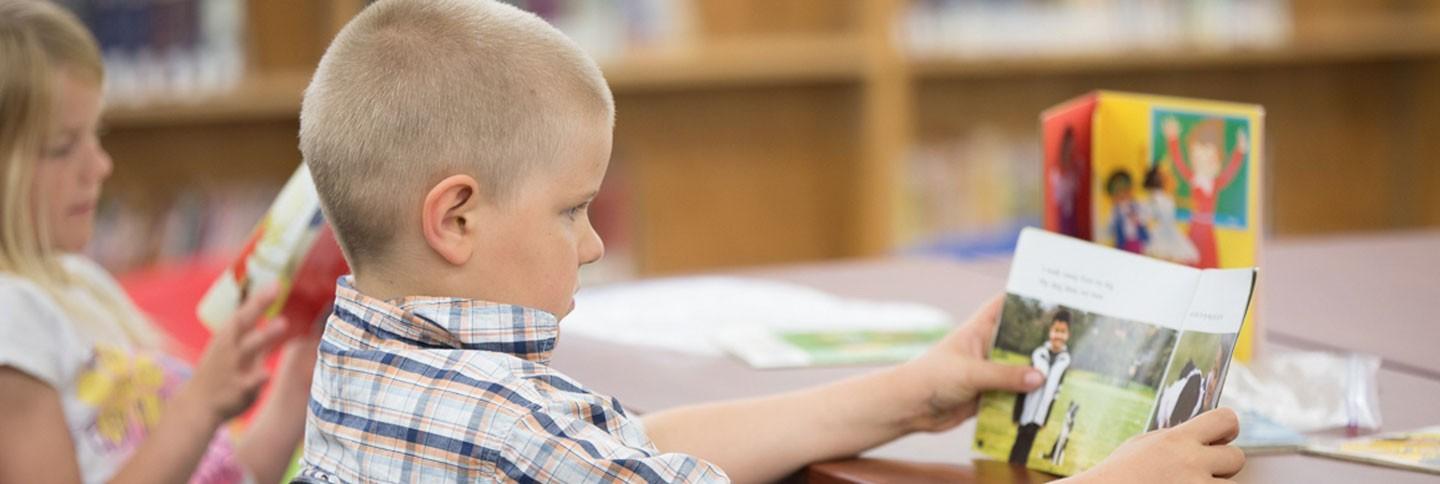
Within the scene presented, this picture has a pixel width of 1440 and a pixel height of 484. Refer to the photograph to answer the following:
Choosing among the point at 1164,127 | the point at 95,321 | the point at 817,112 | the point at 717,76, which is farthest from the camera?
the point at 817,112

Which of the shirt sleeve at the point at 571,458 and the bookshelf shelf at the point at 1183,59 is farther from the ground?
the shirt sleeve at the point at 571,458

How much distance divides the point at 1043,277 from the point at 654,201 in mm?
2372

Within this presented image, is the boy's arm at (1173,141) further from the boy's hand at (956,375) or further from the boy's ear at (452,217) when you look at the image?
the boy's ear at (452,217)

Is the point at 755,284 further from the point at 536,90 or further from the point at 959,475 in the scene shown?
the point at 536,90

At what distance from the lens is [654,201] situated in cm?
341

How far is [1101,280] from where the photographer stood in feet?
3.37

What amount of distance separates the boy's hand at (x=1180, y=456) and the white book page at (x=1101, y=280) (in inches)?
3.2

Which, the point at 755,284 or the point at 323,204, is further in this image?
the point at 755,284

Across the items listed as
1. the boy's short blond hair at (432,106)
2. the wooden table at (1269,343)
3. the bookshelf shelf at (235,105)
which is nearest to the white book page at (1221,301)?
the wooden table at (1269,343)

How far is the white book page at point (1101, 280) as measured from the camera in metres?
0.98

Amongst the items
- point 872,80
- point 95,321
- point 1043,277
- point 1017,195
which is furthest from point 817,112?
point 1043,277

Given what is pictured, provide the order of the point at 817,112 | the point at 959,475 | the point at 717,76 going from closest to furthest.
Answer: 1. the point at 959,475
2. the point at 717,76
3. the point at 817,112

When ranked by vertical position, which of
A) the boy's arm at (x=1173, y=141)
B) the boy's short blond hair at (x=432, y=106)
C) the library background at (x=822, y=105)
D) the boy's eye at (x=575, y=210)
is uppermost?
the boy's short blond hair at (x=432, y=106)

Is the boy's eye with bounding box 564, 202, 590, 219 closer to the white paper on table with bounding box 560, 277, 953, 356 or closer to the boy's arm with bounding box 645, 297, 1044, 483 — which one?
the boy's arm with bounding box 645, 297, 1044, 483
